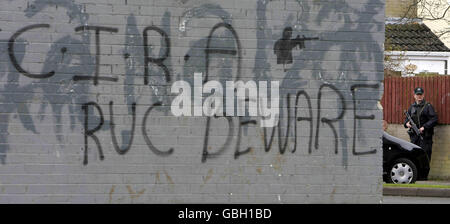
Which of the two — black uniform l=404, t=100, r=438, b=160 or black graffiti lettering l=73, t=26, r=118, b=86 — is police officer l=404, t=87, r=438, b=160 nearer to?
black uniform l=404, t=100, r=438, b=160

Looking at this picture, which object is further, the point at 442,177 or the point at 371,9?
the point at 442,177

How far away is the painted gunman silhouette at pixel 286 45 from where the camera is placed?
8.49 metres

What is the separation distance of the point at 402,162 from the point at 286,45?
233 inches

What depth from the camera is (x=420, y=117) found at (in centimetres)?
1553

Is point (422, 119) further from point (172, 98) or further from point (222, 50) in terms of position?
point (172, 98)

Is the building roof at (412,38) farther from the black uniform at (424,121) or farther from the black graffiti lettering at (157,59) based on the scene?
the black graffiti lettering at (157,59)

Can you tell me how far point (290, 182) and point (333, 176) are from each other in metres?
0.54

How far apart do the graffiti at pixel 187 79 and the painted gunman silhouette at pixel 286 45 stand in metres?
0.01

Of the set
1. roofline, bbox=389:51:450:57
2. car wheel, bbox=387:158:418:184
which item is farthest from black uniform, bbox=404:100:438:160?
roofline, bbox=389:51:450:57

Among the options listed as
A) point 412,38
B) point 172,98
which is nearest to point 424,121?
point 172,98

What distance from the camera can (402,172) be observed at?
43.9 feet
